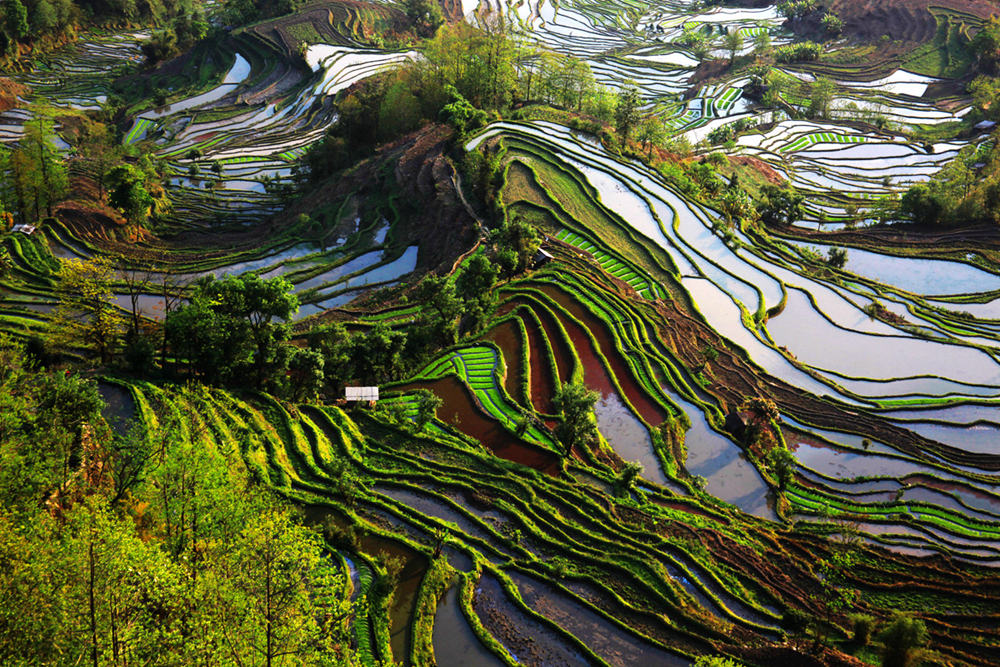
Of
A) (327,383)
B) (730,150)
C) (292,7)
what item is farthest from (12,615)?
(292,7)

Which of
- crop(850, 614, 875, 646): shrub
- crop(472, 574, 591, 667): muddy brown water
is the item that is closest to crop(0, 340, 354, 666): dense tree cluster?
crop(472, 574, 591, 667): muddy brown water

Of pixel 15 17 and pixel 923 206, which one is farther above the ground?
pixel 15 17

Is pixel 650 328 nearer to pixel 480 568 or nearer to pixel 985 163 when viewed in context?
pixel 480 568


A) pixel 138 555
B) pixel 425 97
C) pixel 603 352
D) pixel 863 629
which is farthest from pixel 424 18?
pixel 138 555

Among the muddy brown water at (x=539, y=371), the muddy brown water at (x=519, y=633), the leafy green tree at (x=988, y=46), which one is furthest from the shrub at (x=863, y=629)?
the leafy green tree at (x=988, y=46)

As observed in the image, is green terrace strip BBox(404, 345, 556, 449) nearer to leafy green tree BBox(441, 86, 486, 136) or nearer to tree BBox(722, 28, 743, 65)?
leafy green tree BBox(441, 86, 486, 136)

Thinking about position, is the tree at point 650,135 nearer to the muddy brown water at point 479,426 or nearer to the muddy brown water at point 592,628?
the muddy brown water at point 479,426

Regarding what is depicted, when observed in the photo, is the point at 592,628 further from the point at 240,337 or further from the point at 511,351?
the point at 240,337
